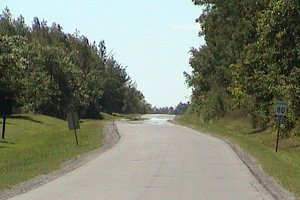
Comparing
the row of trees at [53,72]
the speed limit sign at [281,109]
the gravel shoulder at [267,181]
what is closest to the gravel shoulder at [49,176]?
the gravel shoulder at [267,181]

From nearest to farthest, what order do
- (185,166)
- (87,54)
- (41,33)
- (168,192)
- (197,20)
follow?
(168,192), (185,166), (197,20), (41,33), (87,54)

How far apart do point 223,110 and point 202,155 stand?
40320 millimetres

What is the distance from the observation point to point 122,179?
19.8 metres

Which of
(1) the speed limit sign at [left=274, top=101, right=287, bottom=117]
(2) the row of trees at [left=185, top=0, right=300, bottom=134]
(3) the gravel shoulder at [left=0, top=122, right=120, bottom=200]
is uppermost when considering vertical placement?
(2) the row of trees at [left=185, top=0, right=300, bottom=134]

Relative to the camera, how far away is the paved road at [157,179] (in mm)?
16062

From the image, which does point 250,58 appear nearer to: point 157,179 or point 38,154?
point 38,154

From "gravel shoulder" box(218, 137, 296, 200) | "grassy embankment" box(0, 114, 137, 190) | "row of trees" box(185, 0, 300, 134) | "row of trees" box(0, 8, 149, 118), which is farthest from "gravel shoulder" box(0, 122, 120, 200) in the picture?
"row of trees" box(0, 8, 149, 118)

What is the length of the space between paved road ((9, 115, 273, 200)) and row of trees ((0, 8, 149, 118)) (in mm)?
23442

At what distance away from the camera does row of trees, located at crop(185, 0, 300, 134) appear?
34281 mm

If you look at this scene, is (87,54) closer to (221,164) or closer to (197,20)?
(197,20)

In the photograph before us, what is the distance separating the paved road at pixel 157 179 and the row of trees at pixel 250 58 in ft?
23.4

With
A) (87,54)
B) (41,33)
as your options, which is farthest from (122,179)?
(87,54)

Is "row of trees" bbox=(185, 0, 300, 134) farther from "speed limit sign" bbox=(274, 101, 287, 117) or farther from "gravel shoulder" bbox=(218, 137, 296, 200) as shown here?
"gravel shoulder" bbox=(218, 137, 296, 200)

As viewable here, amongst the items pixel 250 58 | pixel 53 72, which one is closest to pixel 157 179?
pixel 250 58
